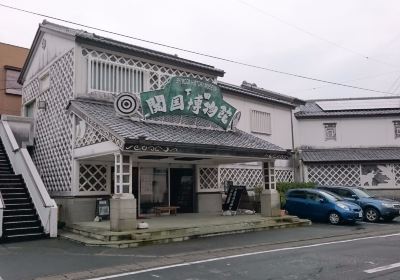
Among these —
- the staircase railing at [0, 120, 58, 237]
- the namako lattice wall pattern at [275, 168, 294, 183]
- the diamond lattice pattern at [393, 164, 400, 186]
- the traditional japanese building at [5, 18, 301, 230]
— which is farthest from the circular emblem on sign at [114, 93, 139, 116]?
the diamond lattice pattern at [393, 164, 400, 186]

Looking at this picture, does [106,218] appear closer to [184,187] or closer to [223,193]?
[184,187]

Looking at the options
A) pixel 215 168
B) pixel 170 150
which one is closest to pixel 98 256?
pixel 170 150

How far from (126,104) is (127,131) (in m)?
1.88

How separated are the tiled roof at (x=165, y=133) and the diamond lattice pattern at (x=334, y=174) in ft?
32.0

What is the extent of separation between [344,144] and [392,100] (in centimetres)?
529

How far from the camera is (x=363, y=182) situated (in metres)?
26.7

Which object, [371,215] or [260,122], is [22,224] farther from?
[260,122]

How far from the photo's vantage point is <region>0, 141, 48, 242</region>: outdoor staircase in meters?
13.5

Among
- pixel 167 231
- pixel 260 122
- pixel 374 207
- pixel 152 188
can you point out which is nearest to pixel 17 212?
pixel 167 231

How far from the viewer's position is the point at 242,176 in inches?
902

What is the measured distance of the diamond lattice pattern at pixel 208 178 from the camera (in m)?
20.2

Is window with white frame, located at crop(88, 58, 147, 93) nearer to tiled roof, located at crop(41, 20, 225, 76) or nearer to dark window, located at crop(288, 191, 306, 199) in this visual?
tiled roof, located at crop(41, 20, 225, 76)

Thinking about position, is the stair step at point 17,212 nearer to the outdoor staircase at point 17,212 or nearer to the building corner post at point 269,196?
the outdoor staircase at point 17,212

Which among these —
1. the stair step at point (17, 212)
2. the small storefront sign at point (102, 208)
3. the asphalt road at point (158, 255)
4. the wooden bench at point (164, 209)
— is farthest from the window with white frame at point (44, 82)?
the asphalt road at point (158, 255)
